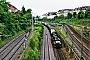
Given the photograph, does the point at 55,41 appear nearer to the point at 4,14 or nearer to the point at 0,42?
the point at 0,42

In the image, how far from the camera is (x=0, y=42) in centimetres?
6944

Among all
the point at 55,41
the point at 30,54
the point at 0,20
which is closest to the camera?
the point at 30,54

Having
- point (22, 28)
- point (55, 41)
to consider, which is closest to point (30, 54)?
point (55, 41)

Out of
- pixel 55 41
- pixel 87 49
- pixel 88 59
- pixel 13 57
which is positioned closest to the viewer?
pixel 88 59


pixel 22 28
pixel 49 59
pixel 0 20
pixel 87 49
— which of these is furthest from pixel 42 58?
pixel 22 28

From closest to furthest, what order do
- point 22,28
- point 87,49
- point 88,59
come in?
1. point 88,59
2. point 87,49
3. point 22,28

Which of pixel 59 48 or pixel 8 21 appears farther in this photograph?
pixel 8 21

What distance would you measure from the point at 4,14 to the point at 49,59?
33896 millimetres

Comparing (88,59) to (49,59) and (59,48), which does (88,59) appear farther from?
(59,48)

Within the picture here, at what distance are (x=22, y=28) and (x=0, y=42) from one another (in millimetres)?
48700

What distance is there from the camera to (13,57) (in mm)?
51375

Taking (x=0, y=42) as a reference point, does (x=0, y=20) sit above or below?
above

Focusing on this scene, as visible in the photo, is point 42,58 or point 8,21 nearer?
point 42,58

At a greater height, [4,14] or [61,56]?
[4,14]
